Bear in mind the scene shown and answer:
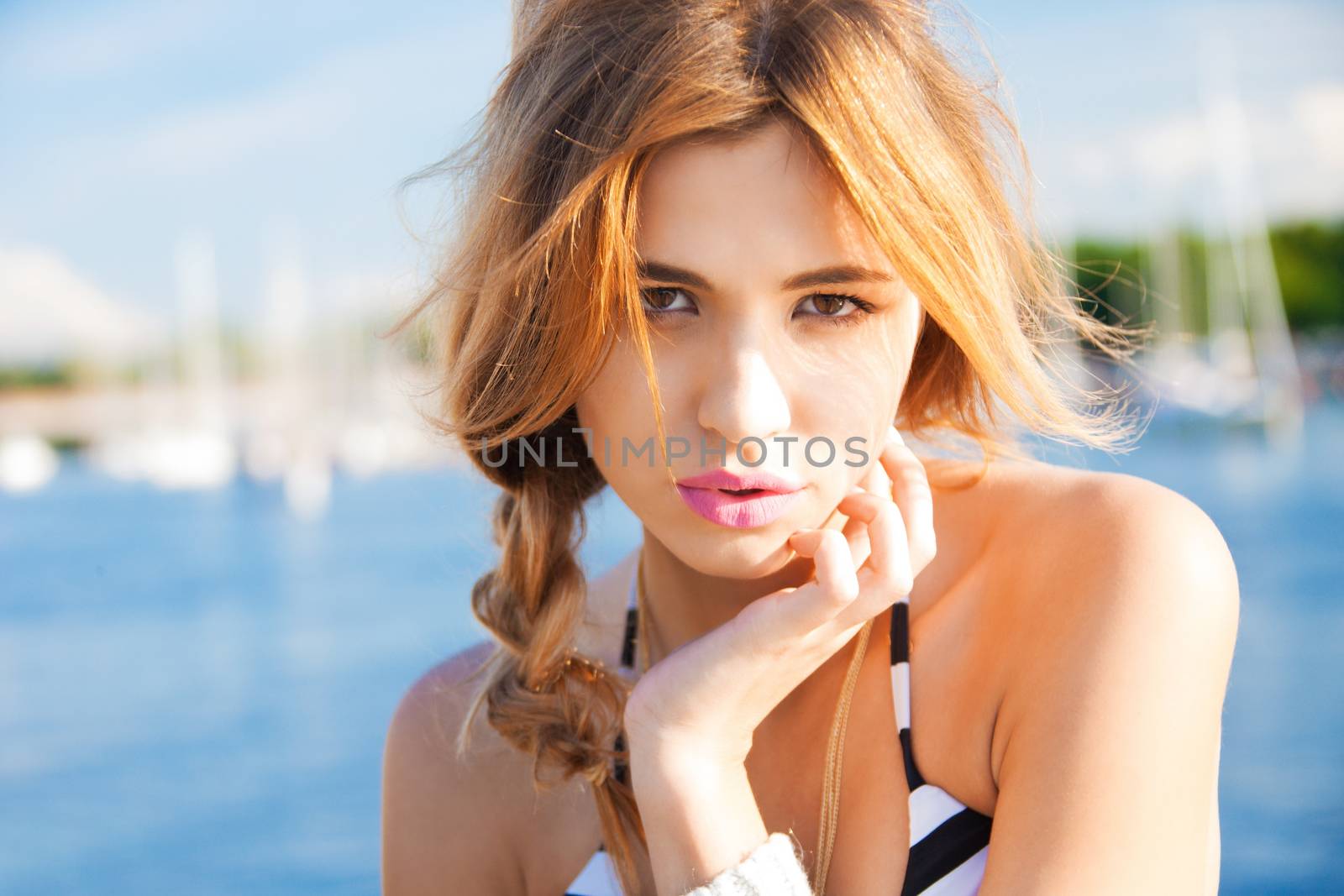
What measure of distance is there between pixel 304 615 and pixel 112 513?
22661 mm

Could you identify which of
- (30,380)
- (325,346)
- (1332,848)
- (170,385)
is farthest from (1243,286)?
(30,380)

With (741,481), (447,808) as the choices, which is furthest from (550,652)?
(741,481)

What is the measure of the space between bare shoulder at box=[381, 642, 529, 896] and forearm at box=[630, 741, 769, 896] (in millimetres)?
544

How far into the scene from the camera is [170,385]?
139ft

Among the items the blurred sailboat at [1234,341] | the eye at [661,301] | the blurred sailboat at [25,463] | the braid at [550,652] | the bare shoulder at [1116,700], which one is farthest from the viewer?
the blurred sailboat at [25,463]

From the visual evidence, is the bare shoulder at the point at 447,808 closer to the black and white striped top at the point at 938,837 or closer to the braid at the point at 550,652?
the braid at the point at 550,652

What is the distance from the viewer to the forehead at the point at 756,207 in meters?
1.73

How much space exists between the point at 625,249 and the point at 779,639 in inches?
26.0

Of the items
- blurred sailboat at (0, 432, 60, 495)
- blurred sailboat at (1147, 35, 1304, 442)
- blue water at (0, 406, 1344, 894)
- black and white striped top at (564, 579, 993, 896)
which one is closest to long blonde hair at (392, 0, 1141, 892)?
blue water at (0, 406, 1344, 894)

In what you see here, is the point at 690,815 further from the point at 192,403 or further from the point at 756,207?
the point at 192,403

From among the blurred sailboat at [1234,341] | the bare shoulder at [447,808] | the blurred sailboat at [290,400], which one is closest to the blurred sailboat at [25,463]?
the blurred sailboat at [290,400]

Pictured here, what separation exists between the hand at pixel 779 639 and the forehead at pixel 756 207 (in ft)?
1.47

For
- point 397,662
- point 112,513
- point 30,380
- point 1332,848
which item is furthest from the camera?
point 30,380

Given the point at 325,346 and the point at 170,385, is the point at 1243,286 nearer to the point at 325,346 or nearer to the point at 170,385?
the point at 325,346
